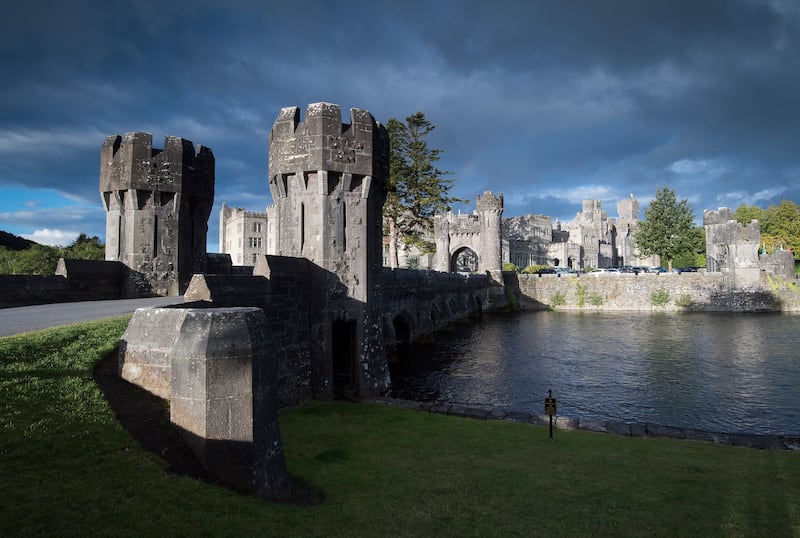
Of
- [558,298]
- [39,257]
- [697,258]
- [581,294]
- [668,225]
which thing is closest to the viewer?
[39,257]

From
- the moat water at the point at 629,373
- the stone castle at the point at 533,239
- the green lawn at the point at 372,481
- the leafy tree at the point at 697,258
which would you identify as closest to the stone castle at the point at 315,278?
the green lawn at the point at 372,481

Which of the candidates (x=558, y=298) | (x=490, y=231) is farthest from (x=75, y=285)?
(x=558, y=298)

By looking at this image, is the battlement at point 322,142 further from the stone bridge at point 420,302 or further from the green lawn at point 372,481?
the stone bridge at point 420,302

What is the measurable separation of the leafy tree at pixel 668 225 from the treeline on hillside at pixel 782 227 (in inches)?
717

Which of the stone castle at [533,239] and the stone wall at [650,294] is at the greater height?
the stone castle at [533,239]

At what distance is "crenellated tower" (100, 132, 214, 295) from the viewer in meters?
15.3

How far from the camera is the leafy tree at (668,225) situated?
6034 cm

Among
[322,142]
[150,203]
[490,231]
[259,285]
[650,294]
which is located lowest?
[650,294]

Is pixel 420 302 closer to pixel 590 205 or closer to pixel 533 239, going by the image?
pixel 533 239

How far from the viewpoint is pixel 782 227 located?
73.8m

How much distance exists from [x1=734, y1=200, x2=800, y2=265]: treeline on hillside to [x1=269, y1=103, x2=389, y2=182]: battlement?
76.0 metres

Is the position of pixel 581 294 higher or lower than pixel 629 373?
higher

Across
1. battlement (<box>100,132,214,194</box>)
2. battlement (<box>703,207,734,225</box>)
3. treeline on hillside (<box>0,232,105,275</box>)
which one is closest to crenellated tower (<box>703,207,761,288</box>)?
battlement (<box>703,207,734,225</box>)

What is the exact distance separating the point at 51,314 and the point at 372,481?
855cm
